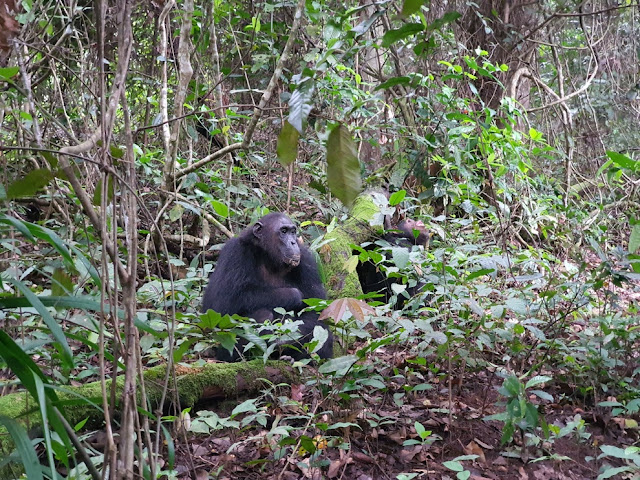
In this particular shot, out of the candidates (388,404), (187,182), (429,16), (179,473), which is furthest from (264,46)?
(179,473)

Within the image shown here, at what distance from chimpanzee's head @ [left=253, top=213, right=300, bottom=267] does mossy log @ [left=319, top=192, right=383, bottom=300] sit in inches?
13.2

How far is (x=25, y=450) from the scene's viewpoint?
1.69 meters

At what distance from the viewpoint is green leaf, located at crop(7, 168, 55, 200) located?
1989 mm

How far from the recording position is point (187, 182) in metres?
5.46

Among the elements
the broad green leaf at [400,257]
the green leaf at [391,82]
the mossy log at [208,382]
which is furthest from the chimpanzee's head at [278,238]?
the green leaf at [391,82]

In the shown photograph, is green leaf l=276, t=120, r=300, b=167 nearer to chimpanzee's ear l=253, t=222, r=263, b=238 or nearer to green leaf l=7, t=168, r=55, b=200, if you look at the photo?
green leaf l=7, t=168, r=55, b=200

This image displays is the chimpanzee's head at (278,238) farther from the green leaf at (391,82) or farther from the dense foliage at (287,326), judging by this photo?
the green leaf at (391,82)

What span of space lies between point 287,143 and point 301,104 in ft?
0.29

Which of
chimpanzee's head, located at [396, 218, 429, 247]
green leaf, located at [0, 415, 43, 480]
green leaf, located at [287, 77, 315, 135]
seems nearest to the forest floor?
green leaf, located at [0, 415, 43, 480]

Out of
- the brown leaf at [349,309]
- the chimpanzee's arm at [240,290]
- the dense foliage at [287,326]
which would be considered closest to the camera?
the dense foliage at [287,326]

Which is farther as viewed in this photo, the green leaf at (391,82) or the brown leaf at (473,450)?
the brown leaf at (473,450)

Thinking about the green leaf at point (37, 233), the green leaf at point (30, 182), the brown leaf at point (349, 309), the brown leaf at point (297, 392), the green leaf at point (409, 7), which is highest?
the green leaf at point (409, 7)

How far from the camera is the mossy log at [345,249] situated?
5.56 meters

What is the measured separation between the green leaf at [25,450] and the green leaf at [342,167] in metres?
1.11
